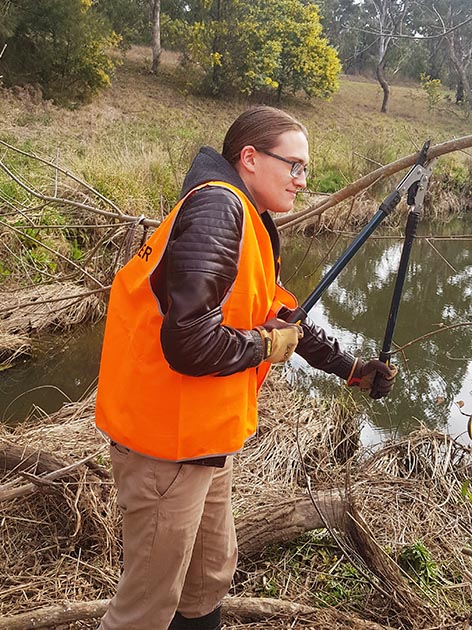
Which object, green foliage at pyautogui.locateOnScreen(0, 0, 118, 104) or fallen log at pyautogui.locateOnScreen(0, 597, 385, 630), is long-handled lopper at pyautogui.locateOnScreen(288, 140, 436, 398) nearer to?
fallen log at pyautogui.locateOnScreen(0, 597, 385, 630)

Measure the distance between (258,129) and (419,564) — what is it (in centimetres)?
200

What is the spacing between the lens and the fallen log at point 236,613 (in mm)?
2014

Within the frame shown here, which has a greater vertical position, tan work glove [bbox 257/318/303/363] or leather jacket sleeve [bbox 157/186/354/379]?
leather jacket sleeve [bbox 157/186/354/379]

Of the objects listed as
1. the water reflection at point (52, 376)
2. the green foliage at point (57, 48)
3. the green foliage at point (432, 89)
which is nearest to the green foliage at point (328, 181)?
the water reflection at point (52, 376)

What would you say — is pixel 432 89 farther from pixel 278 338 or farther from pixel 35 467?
pixel 278 338

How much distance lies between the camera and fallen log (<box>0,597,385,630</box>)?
79.3 inches

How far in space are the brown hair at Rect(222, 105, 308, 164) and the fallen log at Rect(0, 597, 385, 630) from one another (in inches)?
62.6

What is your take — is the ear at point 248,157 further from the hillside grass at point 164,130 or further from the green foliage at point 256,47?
the green foliage at point 256,47

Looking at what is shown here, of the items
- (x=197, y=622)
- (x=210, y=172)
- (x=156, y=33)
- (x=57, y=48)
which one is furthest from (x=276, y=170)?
(x=156, y=33)

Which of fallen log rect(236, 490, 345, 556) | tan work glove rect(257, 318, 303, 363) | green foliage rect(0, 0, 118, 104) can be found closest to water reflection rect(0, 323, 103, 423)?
fallen log rect(236, 490, 345, 556)

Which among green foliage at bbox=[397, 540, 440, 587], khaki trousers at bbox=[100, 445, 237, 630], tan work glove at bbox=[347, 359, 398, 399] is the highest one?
tan work glove at bbox=[347, 359, 398, 399]

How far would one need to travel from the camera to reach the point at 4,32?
15.4 metres

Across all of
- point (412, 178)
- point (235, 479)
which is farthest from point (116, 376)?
point (235, 479)

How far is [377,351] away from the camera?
649 centimetres
